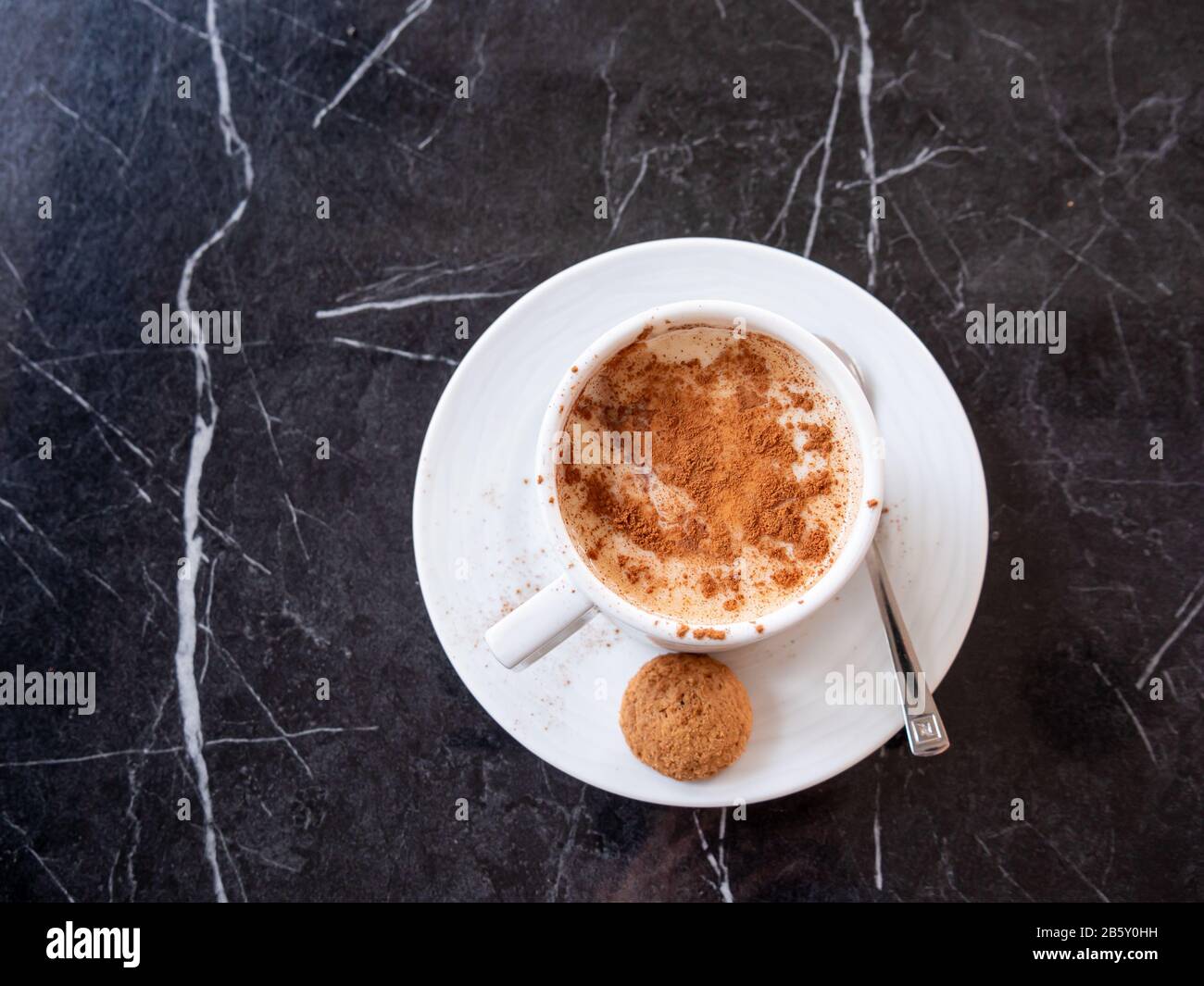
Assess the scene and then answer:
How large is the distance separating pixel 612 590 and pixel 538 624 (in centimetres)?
10

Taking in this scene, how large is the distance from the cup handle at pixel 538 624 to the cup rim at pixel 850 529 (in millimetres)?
20

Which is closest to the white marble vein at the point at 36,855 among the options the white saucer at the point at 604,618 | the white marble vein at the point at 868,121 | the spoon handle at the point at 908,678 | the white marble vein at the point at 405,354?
the white saucer at the point at 604,618

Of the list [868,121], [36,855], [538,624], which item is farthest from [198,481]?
[868,121]

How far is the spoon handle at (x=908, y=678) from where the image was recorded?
1108mm

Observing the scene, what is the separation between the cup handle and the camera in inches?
39.9

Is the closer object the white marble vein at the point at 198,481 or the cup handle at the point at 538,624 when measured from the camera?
the cup handle at the point at 538,624

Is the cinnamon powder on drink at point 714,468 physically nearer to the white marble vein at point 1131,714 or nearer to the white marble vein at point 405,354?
the white marble vein at point 405,354

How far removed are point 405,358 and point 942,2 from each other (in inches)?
38.7

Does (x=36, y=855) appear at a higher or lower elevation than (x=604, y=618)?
lower

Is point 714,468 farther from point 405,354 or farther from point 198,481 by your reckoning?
point 198,481

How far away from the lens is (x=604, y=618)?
118 cm

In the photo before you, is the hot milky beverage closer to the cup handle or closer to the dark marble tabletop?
the cup handle

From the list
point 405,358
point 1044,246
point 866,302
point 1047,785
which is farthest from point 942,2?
point 1047,785
